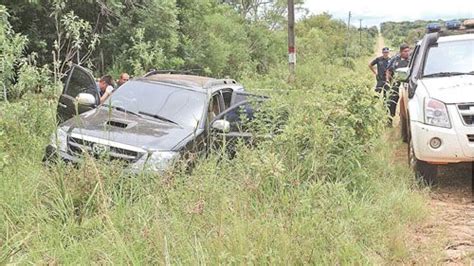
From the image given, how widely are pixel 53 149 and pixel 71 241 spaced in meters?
1.71

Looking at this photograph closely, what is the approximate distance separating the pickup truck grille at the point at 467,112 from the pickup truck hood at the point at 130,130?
9.35 ft

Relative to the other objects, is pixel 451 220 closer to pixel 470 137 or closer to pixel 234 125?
pixel 470 137

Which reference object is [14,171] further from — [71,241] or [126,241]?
[126,241]

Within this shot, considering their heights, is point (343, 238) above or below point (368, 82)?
below

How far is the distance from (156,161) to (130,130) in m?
0.69

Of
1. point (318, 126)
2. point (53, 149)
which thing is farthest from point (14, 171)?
point (318, 126)

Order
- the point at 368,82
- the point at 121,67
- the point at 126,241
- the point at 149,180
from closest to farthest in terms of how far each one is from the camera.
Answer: the point at 126,241
the point at 149,180
the point at 368,82
the point at 121,67

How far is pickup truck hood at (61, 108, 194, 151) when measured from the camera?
505cm

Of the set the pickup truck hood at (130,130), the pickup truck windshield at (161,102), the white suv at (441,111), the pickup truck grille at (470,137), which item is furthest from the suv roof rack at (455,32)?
the pickup truck hood at (130,130)

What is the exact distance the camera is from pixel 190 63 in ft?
53.5

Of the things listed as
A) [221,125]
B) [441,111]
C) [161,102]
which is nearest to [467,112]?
[441,111]

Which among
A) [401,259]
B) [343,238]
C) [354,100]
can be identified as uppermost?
[354,100]

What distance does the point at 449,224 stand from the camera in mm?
4762

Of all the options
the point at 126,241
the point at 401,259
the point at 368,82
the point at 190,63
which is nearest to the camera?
the point at 126,241
